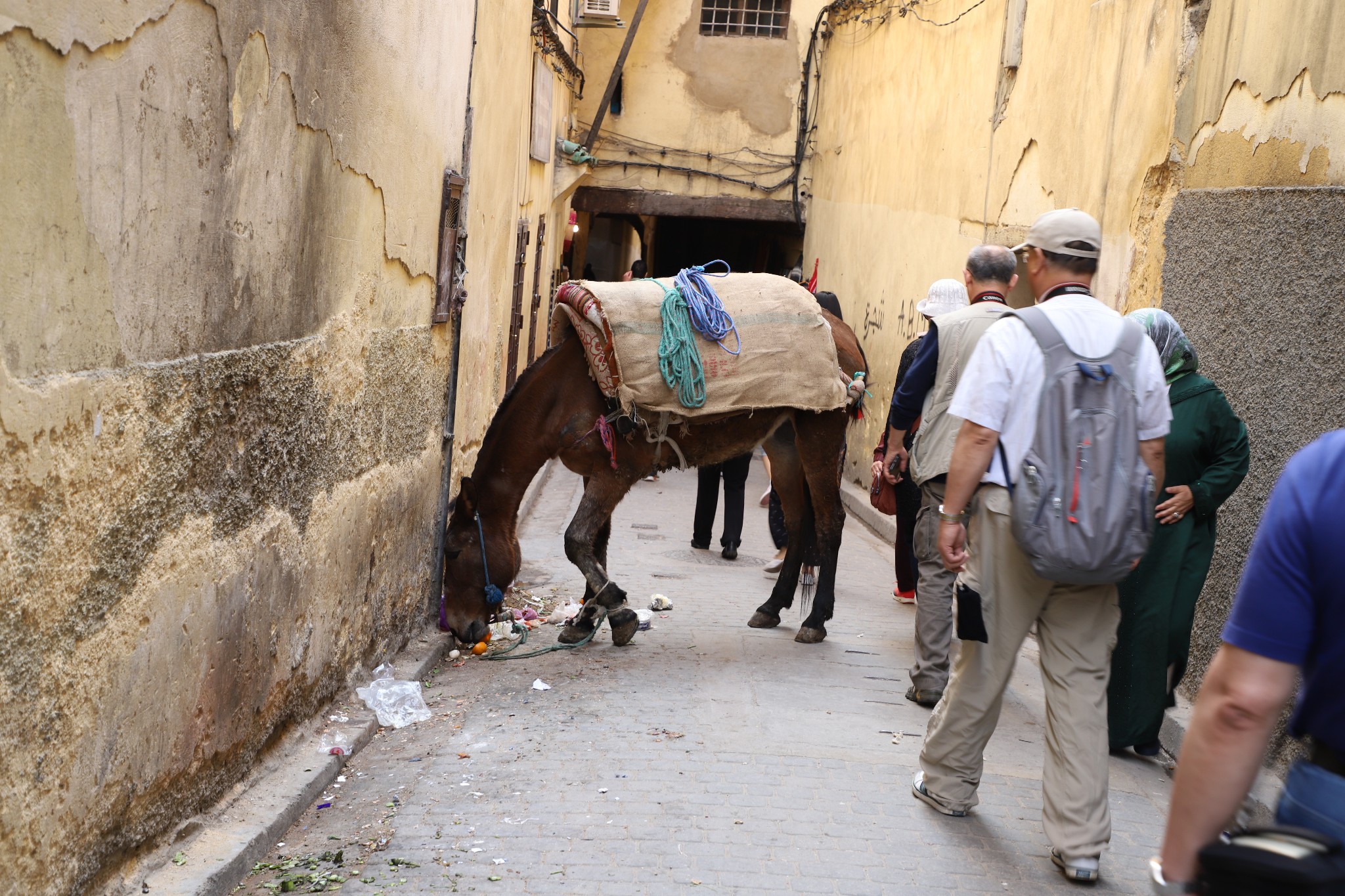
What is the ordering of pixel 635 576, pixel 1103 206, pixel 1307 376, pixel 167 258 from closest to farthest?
1. pixel 167 258
2. pixel 1307 376
3. pixel 1103 206
4. pixel 635 576

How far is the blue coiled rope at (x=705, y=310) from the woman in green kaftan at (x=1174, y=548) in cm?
213

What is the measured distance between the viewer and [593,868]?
353 centimetres

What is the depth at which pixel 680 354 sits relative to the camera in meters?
5.99

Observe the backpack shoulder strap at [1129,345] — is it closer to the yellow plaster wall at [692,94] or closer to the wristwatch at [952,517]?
the wristwatch at [952,517]

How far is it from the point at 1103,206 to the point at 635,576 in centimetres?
354

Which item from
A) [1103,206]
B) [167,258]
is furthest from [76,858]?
[1103,206]

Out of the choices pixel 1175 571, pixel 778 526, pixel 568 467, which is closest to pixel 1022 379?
pixel 1175 571

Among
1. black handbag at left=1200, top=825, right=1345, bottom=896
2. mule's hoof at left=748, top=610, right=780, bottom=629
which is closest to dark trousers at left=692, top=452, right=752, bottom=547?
mule's hoof at left=748, top=610, right=780, bottom=629

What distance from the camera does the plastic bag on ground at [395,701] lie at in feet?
15.9

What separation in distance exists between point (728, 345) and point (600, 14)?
9112 millimetres

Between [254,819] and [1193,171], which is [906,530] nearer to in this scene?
[1193,171]

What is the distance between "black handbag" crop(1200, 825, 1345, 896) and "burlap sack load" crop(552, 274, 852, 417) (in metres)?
4.44

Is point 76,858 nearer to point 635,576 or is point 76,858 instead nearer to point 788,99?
point 635,576

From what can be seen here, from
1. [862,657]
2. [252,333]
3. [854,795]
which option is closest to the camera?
[252,333]
